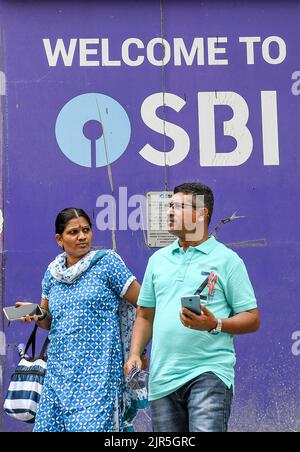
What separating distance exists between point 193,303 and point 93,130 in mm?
2369

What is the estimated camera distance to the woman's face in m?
4.11

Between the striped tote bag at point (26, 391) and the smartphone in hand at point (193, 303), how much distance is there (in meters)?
1.10

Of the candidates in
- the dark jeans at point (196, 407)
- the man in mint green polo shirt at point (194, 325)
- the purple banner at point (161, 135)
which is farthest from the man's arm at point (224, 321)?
the purple banner at point (161, 135)

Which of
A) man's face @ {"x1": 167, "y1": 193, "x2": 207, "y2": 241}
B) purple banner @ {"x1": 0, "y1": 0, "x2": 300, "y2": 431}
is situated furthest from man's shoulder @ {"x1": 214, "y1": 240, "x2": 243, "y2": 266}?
purple banner @ {"x1": 0, "y1": 0, "x2": 300, "y2": 431}

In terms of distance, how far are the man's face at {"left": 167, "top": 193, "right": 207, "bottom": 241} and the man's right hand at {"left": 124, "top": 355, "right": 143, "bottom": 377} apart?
24.6 inches

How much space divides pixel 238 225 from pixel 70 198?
1.17m

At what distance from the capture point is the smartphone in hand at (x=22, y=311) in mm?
4133

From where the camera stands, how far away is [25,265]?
5.38 meters

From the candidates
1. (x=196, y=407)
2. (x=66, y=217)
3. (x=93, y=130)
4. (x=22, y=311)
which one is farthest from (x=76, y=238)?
(x=93, y=130)

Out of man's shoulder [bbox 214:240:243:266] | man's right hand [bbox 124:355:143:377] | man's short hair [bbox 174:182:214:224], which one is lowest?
man's right hand [bbox 124:355:143:377]

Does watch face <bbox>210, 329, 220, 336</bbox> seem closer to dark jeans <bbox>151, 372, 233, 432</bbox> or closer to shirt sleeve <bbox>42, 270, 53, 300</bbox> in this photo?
dark jeans <bbox>151, 372, 233, 432</bbox>

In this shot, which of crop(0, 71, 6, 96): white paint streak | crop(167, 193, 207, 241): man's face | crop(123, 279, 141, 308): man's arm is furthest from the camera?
crop(0, 71, 6, 96): white paint streak

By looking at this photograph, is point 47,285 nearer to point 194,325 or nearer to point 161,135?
point 194,325
